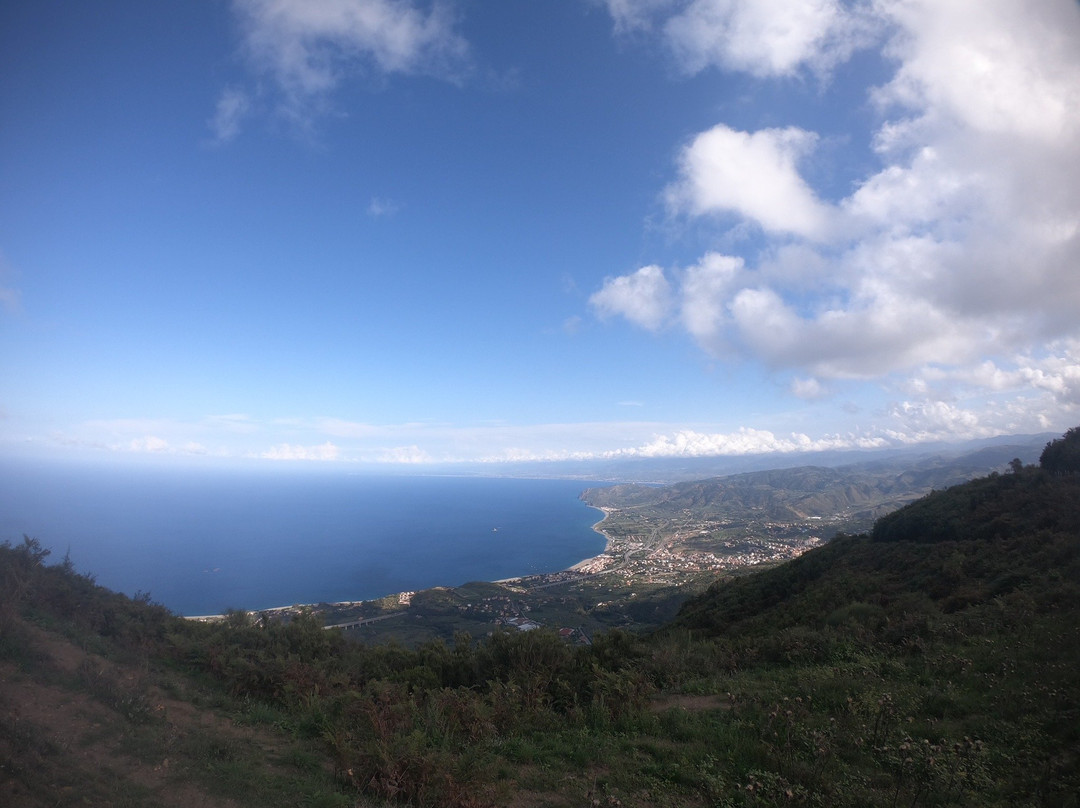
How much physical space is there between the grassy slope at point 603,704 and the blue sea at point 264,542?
805 centimetres

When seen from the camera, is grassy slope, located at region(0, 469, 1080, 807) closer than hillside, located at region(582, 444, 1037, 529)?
Yes

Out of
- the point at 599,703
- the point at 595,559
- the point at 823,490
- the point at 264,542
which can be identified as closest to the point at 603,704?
the point at 599,703

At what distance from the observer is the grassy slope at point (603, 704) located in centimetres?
473

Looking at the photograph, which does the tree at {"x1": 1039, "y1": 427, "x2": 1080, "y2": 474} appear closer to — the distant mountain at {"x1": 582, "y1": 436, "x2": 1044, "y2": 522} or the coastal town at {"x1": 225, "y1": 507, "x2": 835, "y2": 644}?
the coastal town at {"x1": 225, "y1": 507, "x2": 835, "y2": 644}

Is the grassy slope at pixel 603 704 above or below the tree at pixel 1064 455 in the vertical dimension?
below

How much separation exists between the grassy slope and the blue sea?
317 inches

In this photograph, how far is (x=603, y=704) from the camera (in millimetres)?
7137

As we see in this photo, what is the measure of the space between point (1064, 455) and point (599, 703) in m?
27.5

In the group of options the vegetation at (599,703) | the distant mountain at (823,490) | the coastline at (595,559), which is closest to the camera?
the vegetation at (599,703)

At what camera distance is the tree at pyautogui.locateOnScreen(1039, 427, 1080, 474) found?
65.9ft

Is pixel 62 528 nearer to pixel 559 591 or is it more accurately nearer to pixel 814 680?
pixel 559 591

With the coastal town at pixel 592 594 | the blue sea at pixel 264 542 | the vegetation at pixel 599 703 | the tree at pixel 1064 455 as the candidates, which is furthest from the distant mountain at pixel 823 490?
the vegetation at pixel 599 703

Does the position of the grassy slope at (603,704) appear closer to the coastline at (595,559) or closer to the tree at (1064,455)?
the tree at (1064,455)

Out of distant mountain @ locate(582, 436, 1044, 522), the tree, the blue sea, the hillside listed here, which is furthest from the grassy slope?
distant mountain @ locate(582, 436, 1044, 522)
